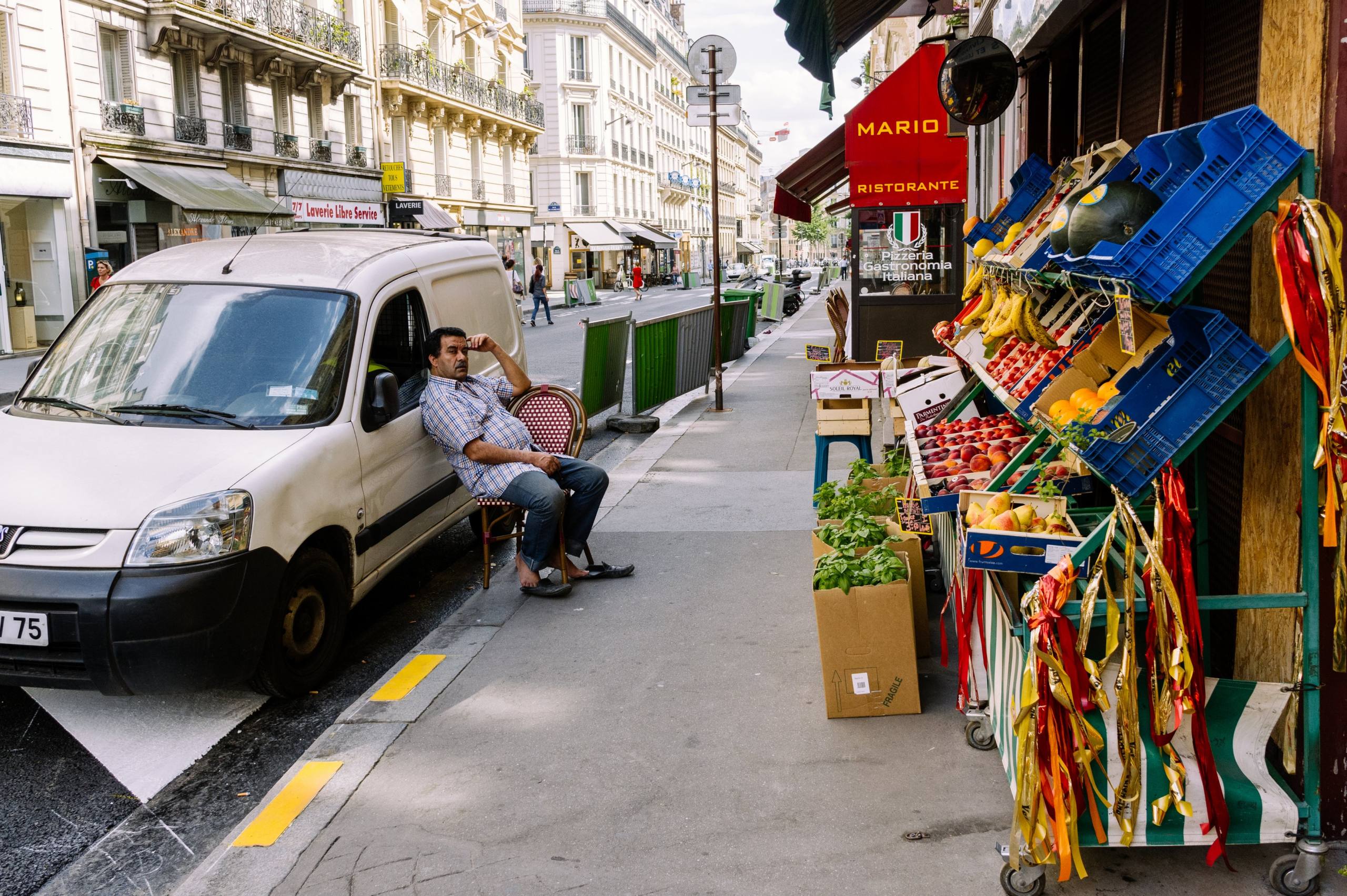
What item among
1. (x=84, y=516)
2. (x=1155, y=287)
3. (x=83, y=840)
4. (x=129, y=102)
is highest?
(x=129, y=102)

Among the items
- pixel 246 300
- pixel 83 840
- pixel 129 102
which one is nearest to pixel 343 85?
pixel 129 102

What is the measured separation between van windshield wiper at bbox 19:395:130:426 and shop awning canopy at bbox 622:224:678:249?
6408cm

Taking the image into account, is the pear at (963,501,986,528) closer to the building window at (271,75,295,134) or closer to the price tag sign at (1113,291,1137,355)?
the price tag sign at (1113,291,1137,355)

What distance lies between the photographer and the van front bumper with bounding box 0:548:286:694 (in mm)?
4324

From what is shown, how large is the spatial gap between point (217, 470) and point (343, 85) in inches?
1364

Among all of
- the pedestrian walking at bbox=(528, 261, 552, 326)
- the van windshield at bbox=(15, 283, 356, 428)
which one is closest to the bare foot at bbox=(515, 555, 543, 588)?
the van windshield at bbox=(15, 283, 356, 428)

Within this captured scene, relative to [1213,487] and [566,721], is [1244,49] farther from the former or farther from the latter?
[566,721]

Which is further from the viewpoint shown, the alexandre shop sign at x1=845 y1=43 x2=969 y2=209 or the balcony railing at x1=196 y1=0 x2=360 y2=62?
the balcony railing at x1=196 y1=0 x2=360 y2=62

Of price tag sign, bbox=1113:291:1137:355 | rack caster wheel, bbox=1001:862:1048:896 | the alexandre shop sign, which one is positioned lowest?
rack caster wheel, bbox=1001:862:1048:896

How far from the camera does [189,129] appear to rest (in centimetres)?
2888

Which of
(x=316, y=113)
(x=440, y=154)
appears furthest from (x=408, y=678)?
(x=440, y=154)

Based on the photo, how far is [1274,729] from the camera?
3.36 metres

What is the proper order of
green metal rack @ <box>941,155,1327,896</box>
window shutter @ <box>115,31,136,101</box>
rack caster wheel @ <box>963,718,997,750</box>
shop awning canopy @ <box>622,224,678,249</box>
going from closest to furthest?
green metal rack @ <box>941,155,1327,896</box>, rack caster wheel @ <box>963,718,997,750</box>, window shutter @ <box>115,31,136,101</box>, shop awning canopy @ <box>622,224,678,249</box>

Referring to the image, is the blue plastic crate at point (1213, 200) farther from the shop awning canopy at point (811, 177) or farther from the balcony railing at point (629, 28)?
the balcony railing at point (629, 28)
